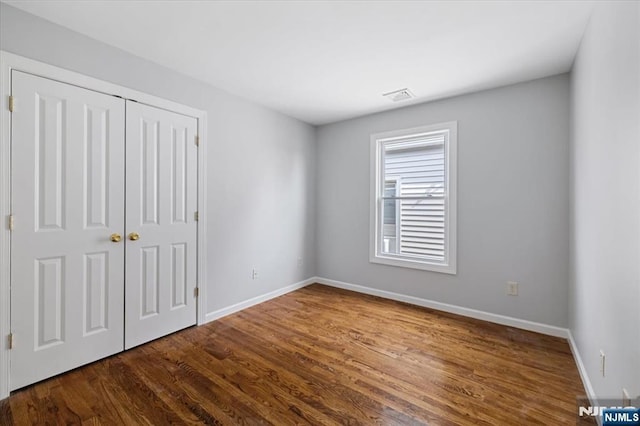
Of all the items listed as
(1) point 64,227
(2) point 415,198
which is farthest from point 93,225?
(2) point 415,198

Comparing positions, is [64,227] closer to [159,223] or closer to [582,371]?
[159,223]

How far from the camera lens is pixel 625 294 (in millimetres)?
1225

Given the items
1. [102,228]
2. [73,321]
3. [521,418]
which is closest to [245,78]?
[102,228]

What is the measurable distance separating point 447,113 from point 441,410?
9.63ft

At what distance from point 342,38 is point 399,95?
4.25 ft

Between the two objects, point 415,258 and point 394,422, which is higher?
point 415,258

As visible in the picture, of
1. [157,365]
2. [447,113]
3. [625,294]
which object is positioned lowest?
[157,365]

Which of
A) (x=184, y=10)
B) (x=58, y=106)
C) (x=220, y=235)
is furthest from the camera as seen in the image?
(x=220, y=235)

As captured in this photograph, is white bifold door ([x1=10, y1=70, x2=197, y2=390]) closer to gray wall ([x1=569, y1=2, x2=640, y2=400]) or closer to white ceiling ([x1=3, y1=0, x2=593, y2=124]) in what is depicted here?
white ceiling ([x1=3, y1=0, x2=593, y2=124])

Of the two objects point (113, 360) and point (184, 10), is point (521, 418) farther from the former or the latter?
point (184, 10)

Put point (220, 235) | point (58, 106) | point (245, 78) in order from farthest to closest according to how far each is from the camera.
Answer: point (220, 235) < point (245, 78) < point (58, 106)

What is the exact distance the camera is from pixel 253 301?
350 cm

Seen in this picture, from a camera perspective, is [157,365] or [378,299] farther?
[378,299]

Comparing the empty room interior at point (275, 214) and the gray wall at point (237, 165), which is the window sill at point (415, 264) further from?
the gray wall at point (237, 165)
